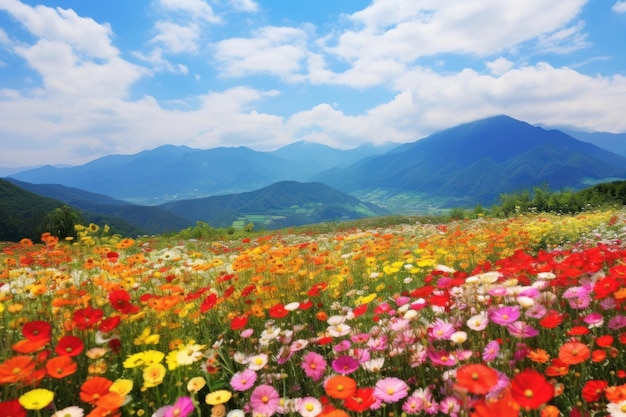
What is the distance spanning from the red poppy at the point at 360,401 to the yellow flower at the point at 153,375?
44.5 inches

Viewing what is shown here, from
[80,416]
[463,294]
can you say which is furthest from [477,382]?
[80,416]

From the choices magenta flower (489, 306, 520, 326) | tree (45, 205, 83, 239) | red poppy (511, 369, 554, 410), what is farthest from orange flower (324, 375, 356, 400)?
tree (45, 205, 83, 239)

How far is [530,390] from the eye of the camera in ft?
4.50

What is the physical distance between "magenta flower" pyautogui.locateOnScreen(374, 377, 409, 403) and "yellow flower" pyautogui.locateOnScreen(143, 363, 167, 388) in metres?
1.26

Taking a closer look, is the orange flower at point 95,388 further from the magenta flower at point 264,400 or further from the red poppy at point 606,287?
the red poppy at point 606,287

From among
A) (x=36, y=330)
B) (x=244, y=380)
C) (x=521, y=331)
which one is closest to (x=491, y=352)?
(x=521, y=331)

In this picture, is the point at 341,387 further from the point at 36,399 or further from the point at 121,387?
the point at 36,399

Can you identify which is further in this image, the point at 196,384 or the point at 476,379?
the point at 196,384

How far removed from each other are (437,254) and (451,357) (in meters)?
4.40

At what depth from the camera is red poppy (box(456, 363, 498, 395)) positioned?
1296 mm

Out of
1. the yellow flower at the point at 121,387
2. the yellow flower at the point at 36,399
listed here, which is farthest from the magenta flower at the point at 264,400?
the yellow flower at the point at 36,399

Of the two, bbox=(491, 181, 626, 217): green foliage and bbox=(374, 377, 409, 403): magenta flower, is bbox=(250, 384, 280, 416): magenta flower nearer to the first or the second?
bbox=(374, 377, 409, 403): magenta flower

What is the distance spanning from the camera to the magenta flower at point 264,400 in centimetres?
196

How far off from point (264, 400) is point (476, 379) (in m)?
1.17
